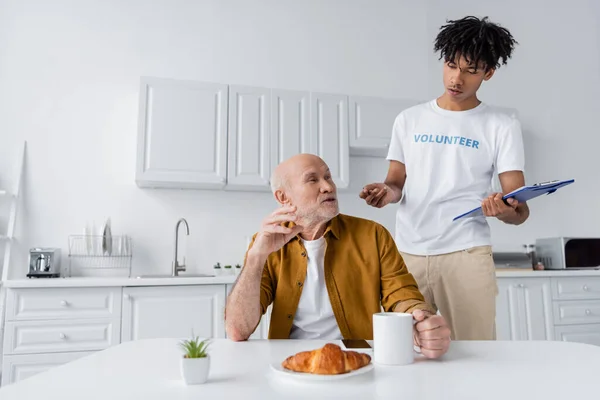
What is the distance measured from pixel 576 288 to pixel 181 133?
277 cm

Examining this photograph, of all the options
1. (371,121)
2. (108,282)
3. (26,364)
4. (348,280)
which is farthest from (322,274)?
(371,121)

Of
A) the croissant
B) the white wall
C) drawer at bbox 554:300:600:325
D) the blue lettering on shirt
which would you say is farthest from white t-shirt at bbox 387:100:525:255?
drawer at bbox 554:300:600:325

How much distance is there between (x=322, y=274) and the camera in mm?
1380

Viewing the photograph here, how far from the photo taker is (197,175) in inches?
112

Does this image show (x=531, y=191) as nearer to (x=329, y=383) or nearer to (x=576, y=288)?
(x=329, y=383)

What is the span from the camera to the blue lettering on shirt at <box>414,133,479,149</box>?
1.62m

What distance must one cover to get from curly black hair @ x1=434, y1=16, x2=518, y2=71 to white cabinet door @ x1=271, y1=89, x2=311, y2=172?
154 cm

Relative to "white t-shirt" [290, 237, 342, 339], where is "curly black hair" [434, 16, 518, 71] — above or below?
above

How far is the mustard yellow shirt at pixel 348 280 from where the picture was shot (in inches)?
51.9

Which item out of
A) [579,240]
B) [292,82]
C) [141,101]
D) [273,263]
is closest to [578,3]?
[579,240]

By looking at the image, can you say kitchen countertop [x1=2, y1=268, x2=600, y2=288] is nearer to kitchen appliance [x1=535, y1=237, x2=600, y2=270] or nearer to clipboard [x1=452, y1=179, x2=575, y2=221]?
clipboard [x1=452, y1=179, x2=575, y2=221]

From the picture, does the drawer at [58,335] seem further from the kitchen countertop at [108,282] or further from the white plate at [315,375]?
the white plate at [315,375]

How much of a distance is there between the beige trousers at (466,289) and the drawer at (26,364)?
1.84m

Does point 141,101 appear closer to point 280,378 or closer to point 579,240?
point 280,378
